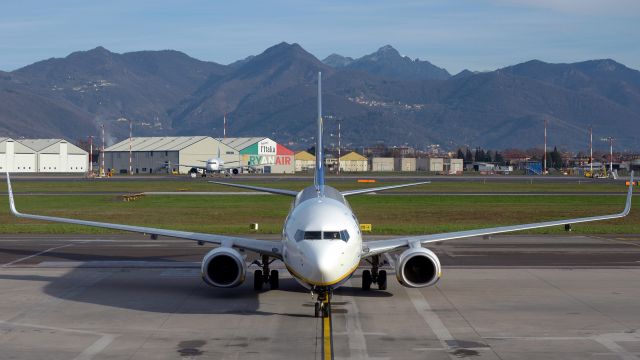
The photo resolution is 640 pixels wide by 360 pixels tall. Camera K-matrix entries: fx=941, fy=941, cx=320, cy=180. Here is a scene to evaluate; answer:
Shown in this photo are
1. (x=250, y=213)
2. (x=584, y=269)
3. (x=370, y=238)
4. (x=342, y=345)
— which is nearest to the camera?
(x=342, y=345)

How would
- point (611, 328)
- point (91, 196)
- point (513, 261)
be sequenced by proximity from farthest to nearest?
point (91, 196), point (513, 261), point (611, 328)

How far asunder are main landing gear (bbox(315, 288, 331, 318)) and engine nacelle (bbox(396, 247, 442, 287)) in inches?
134

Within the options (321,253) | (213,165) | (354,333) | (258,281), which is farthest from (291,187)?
(354,333)

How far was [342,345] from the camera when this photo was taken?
23.0 m

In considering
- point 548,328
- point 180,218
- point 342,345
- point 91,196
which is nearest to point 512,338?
point 548,328

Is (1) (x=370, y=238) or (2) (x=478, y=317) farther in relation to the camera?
(1) (x=370, y=238)

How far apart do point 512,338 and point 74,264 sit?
21.4 meters

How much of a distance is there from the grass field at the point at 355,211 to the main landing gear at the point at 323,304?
86.9 ft

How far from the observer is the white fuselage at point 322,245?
25281mm

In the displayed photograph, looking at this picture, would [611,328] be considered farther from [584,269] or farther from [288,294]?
[584,269]

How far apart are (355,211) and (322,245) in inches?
1801

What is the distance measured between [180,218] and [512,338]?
4345 centimetres

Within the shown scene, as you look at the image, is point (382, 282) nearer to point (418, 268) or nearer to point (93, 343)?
point (418, 268)

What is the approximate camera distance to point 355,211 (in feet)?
234
